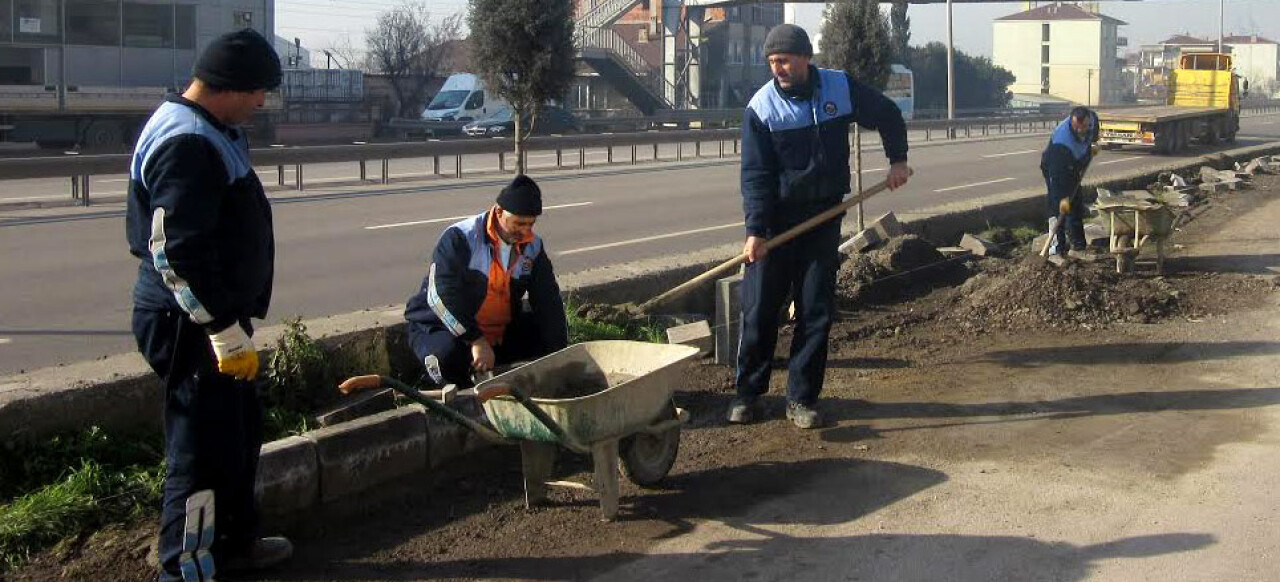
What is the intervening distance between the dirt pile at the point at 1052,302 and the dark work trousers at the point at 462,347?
4332 millimetres

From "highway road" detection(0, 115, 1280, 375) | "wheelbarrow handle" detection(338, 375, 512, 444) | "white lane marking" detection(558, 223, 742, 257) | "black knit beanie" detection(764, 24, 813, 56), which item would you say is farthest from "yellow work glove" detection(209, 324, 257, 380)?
"white lane marking" detection(558, 223, 742, 257)

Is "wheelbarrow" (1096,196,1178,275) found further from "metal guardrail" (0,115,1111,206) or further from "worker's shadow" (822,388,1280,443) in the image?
"metal guardrail" (0,115,1111,206)

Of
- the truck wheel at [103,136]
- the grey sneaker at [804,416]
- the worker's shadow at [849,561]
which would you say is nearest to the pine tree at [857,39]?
the grey sneaker at [804,416]

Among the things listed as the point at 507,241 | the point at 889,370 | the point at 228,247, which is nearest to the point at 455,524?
the point at 507,241

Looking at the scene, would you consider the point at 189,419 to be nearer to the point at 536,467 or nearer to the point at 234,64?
the point at 234,64

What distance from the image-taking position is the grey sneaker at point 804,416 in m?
6.73

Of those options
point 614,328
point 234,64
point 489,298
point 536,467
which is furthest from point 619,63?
point 234,64

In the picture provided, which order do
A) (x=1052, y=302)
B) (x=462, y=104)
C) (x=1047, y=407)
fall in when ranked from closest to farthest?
(x=1047, y=407), (x=1052, y=302), (x=462, y=104)

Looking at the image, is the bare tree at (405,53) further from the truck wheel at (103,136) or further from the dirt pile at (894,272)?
the dirt pile at (894,272)

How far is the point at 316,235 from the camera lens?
49.2ft

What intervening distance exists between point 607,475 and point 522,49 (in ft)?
24.9

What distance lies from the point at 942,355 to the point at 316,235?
846 cm

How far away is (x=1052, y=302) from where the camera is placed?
383 inches

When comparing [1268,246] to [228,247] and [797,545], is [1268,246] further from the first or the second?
[228,247]
